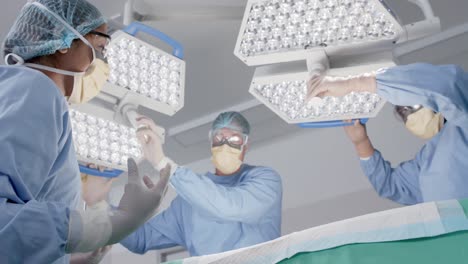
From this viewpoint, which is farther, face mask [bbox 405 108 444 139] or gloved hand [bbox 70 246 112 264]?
face mask [bbox 405 108 444 139]

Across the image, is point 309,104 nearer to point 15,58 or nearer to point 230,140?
point 230,140

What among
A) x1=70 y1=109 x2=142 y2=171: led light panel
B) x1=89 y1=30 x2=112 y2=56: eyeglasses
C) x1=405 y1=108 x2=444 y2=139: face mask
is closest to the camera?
x1=89 y1=30 x2=112 y2=56: eyeglasses

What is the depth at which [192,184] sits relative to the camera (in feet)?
9.27

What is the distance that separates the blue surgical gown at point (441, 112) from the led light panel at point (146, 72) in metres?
0.83

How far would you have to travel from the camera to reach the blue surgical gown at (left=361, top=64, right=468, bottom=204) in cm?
239

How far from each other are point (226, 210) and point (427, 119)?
0.92m

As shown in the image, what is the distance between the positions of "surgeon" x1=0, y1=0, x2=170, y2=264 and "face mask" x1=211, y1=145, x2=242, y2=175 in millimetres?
1292

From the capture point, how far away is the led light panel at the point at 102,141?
2736 mm

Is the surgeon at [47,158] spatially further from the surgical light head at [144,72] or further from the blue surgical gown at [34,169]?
the surgical light head at [144,72]

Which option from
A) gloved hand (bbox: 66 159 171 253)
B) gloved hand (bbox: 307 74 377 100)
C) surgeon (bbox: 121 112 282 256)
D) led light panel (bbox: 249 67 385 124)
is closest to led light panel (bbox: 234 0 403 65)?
gloved hand (bbox: 307 74 377 100)

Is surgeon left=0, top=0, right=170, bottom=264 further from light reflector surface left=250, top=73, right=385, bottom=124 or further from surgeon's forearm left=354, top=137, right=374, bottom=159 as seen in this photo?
surgeon's forearm left=354, top=137, right=374, bottom=159

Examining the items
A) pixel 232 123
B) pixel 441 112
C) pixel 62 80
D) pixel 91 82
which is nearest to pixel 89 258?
pixel 91 82

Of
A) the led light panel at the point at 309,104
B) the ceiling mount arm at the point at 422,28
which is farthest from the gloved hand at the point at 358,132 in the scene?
the ceiling mount arm at the point at 422,28

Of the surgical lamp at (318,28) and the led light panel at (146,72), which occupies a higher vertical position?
the surgical lamp at (318,28)
